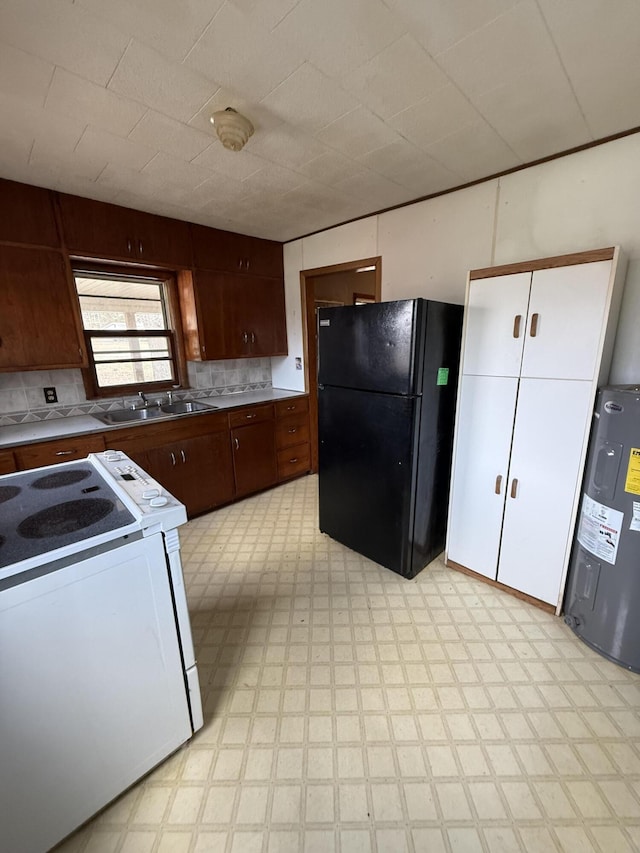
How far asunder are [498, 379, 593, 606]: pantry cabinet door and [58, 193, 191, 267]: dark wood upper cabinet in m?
2.77

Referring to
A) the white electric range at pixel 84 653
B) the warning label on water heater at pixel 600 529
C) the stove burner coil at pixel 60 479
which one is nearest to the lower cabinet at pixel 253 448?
the stove burner coil at pixel 60 479

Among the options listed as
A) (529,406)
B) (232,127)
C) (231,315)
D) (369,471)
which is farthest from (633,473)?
(231,315)

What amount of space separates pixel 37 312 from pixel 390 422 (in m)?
2.41

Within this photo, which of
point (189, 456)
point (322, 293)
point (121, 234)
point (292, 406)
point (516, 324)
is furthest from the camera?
point (322, 293)

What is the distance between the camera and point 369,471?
2.27 m

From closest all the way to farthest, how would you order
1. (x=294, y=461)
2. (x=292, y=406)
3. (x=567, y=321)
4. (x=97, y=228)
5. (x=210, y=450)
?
(x=567, y=321) → (x=97, y=228) → (x=210, y=450) → (x=292, y=406) → (x=294, y=461)

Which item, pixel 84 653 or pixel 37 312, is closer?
pixel 84 653

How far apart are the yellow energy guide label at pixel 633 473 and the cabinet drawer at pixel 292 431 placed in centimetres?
265

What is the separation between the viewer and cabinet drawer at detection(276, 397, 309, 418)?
3.48m

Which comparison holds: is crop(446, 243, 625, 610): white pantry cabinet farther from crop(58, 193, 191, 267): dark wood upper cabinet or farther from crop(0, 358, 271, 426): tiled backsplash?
crop(0, 358, 271, 426): tiled backsplash

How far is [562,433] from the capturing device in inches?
68.5

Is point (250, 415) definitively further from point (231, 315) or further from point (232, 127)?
point (232, 127)

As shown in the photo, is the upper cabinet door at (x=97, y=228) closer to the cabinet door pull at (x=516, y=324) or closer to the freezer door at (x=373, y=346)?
the freezer door at (x=373, y=346)

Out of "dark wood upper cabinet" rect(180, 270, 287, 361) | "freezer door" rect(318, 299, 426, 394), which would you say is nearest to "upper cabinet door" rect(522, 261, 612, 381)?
"freezer door" rect(318, 299, 426, 394)
